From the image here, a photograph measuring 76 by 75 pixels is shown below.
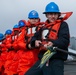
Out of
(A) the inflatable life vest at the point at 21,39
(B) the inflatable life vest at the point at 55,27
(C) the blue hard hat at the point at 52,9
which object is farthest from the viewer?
(A) the inflatable life vest at the point at 21,39

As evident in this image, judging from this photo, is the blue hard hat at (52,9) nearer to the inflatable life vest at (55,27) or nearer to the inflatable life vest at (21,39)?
the inflatable life vest at (55,27)

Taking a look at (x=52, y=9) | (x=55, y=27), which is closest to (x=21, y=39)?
(x=52, y=9)

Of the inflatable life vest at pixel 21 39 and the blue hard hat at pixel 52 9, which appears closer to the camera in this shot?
the blue hard hat at pixel 52 9

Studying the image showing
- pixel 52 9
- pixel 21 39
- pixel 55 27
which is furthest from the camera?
pixel 21 39

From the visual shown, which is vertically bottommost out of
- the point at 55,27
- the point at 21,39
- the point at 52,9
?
the point at 21,39

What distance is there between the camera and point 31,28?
1057 cm

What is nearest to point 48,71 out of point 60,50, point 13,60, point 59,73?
point 59,73

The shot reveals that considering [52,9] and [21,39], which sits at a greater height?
[52,9]

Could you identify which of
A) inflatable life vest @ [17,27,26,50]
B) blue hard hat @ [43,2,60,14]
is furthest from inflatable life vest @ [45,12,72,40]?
inflatable life vest @ [17,27,26,50]

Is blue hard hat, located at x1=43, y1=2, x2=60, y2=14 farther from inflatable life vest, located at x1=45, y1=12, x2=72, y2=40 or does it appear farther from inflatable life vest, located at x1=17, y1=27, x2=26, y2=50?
inflatable life vest, located at x1=17, y1=27, x2=26, y2=50

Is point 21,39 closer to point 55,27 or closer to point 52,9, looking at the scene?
point 52,9

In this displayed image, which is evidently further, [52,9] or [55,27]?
[52,9]

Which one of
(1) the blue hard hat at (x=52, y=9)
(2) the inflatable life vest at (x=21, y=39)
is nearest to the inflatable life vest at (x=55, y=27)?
(1) the blue hard hat at (x=52, y=9)

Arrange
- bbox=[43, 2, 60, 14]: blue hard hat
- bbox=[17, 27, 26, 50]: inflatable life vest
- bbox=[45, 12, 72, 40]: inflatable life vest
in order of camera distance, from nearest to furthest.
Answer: bbox=[45, 12, 72, 40]: inflatable life vest, bbox=[43, 2, 60, 14]: blue hard hat, bbox=[17, 27, 26, 50]: inflatable life vest
